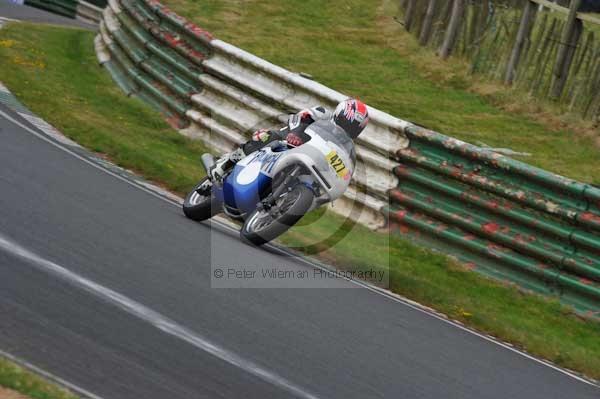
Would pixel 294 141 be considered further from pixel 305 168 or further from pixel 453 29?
pixel 453 29

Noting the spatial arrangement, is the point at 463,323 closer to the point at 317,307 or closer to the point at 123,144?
the point at 317,307

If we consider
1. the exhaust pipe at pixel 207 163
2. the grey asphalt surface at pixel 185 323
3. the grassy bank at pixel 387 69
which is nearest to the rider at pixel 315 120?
the exhaust pipe at pixel 207 163

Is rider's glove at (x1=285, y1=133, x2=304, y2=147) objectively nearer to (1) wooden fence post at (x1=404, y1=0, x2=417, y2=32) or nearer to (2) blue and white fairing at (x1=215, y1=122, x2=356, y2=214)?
(2) blue and white fairing at (x1=215, y1=122, x2=356, y2=214)

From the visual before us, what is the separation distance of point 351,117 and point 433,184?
69.1 inches

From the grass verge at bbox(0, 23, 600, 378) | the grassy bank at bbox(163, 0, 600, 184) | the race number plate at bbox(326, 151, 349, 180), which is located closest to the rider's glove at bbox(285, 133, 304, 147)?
A: the race number plate at bbox(326, 151, 349, 180)

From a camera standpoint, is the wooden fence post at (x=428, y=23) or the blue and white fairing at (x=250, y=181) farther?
the wooden fence post at (x=428, y=23)

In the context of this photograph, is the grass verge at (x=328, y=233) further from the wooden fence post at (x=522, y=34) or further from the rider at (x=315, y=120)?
the wooden fence post at (x=522, y=34)

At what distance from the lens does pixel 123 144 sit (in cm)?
1200

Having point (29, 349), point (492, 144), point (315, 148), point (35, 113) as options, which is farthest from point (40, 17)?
point (29, 349)

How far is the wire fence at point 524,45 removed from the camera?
550 inches

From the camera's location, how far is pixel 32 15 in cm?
2411

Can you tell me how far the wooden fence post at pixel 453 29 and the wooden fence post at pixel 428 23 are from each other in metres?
0.73

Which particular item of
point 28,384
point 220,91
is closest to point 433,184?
point 220,91

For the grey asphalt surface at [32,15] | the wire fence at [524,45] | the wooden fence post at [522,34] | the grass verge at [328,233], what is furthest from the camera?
the grey asphalt surface at [32,15]
